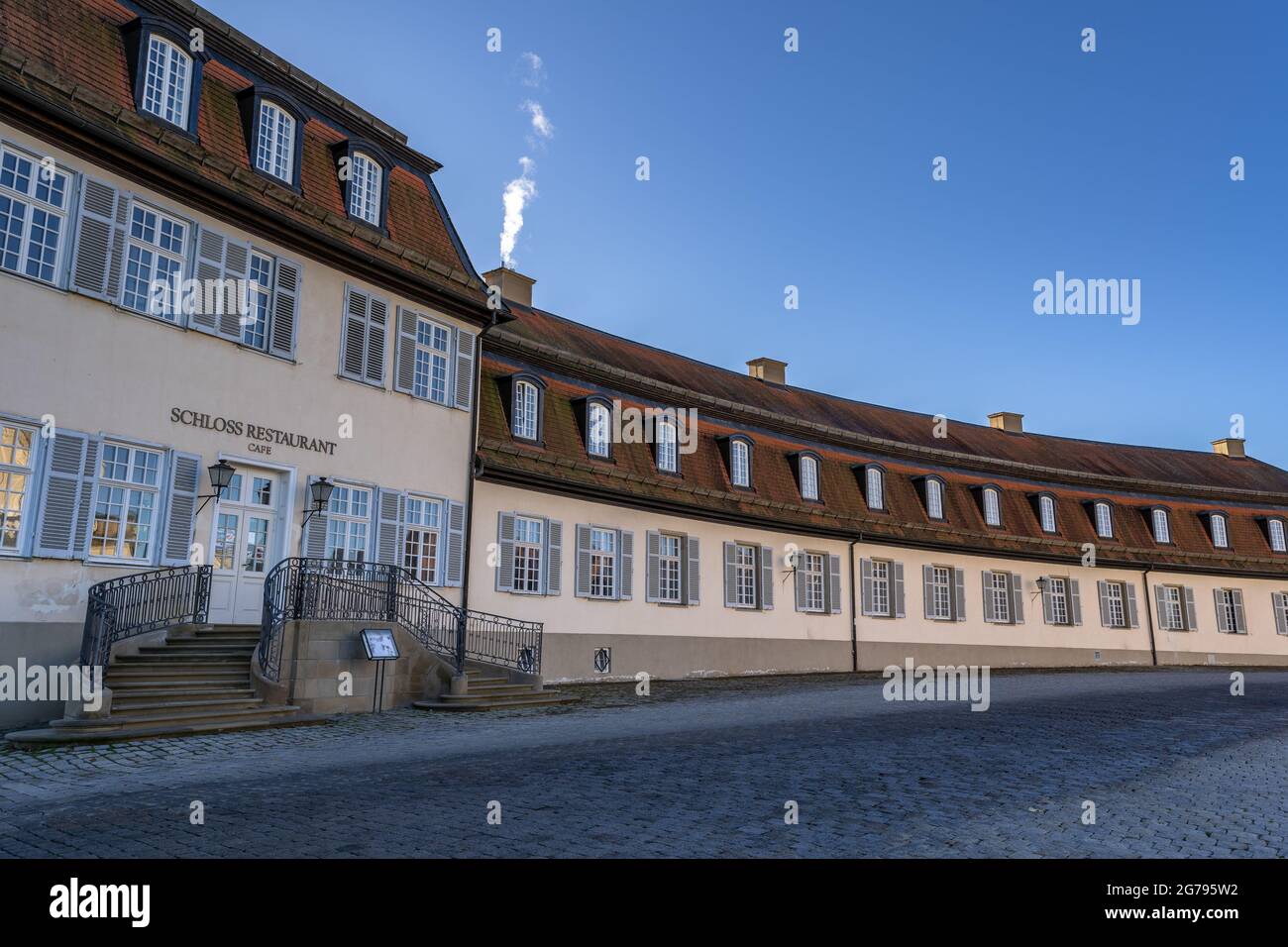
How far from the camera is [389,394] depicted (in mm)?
16188

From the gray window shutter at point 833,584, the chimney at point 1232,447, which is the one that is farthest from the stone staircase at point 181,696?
the chimney at point 1232,447

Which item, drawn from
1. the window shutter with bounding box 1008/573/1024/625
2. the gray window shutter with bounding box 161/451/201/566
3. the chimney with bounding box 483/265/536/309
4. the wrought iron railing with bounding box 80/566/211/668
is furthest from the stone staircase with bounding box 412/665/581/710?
the window shutter with bounding box 1008/573/1024/625

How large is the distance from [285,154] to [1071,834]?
14737 millimetres

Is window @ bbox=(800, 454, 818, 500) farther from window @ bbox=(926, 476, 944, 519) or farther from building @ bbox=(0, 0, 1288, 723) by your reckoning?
window @ bbox=(926, 476, 944, 519)

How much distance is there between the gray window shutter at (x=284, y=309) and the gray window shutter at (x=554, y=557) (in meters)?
6.88

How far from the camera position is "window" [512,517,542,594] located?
1875 cm

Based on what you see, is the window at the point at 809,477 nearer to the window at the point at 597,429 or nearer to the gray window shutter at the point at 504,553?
the window at the point at 597,429

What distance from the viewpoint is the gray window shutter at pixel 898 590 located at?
1112 inches

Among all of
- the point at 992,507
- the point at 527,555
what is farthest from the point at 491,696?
the point at 992,507

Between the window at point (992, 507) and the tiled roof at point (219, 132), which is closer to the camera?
the tiled roof at point (219, 132)

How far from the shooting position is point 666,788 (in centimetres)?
754
